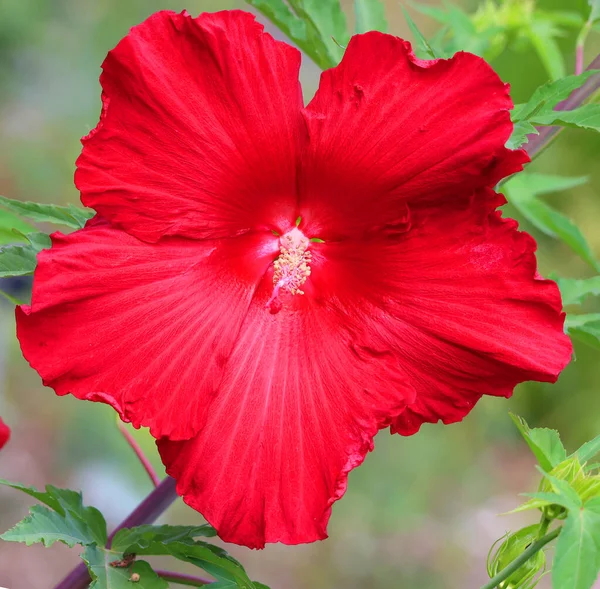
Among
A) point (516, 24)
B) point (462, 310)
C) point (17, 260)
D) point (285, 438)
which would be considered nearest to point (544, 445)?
point (462, 310)

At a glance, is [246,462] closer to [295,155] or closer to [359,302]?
[359,302]

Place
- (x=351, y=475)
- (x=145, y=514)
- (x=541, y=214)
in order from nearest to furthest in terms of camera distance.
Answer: (x=145, y=514)
(x=541, y=214)
(x=351, y=475)

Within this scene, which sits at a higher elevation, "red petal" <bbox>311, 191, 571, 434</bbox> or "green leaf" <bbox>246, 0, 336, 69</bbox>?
"green leaf" <bbox>246, 0, 336, 69</bbox>

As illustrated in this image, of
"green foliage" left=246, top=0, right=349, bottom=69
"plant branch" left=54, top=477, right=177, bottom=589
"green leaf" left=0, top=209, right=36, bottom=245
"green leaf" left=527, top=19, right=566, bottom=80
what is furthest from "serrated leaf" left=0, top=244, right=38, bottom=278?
"green leaf" left=527, top=19, right=566, bottom=80

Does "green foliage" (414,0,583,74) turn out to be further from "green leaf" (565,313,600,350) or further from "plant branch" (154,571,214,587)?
"plant branch" (154,571,214,587)

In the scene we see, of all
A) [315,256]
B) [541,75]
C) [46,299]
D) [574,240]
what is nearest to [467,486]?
[541,75]

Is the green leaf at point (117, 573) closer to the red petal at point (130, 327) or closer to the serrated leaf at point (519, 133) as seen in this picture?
the red petal at point (130, 327)

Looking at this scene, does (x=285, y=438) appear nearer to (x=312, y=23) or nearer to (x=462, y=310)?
(x=462, y=310)
